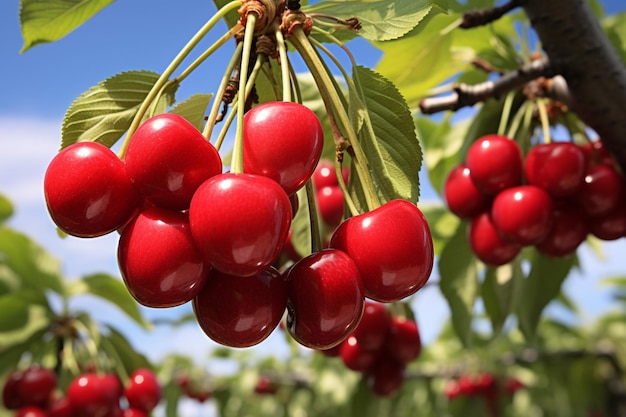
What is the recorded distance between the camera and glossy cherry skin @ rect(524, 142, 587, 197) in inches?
59.1

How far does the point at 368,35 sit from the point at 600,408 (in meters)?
4.05

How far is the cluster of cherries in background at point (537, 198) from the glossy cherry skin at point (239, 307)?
91 cm

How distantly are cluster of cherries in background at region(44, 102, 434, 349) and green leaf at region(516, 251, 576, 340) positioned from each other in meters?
1.39

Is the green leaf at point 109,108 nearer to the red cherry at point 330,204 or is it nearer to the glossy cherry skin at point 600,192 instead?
the red cherry at point 330,204

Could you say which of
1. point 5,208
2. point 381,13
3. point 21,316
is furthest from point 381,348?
point 5,208

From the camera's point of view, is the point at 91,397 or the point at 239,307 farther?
the point at 91,397

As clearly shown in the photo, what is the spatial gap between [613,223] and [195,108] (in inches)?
45.5

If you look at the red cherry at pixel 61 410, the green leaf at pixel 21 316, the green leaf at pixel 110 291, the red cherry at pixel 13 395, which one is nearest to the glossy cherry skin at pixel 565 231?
the red cherry at pixel 61 410

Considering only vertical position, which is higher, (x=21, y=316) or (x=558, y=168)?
(x=558, y=168)

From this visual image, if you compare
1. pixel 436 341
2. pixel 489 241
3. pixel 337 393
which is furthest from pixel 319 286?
pixel 436 341

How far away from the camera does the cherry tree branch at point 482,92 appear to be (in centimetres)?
166

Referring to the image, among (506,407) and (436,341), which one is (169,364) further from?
(506,407)

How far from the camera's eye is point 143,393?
1.93m

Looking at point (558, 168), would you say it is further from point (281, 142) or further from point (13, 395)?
point (13, 395)
